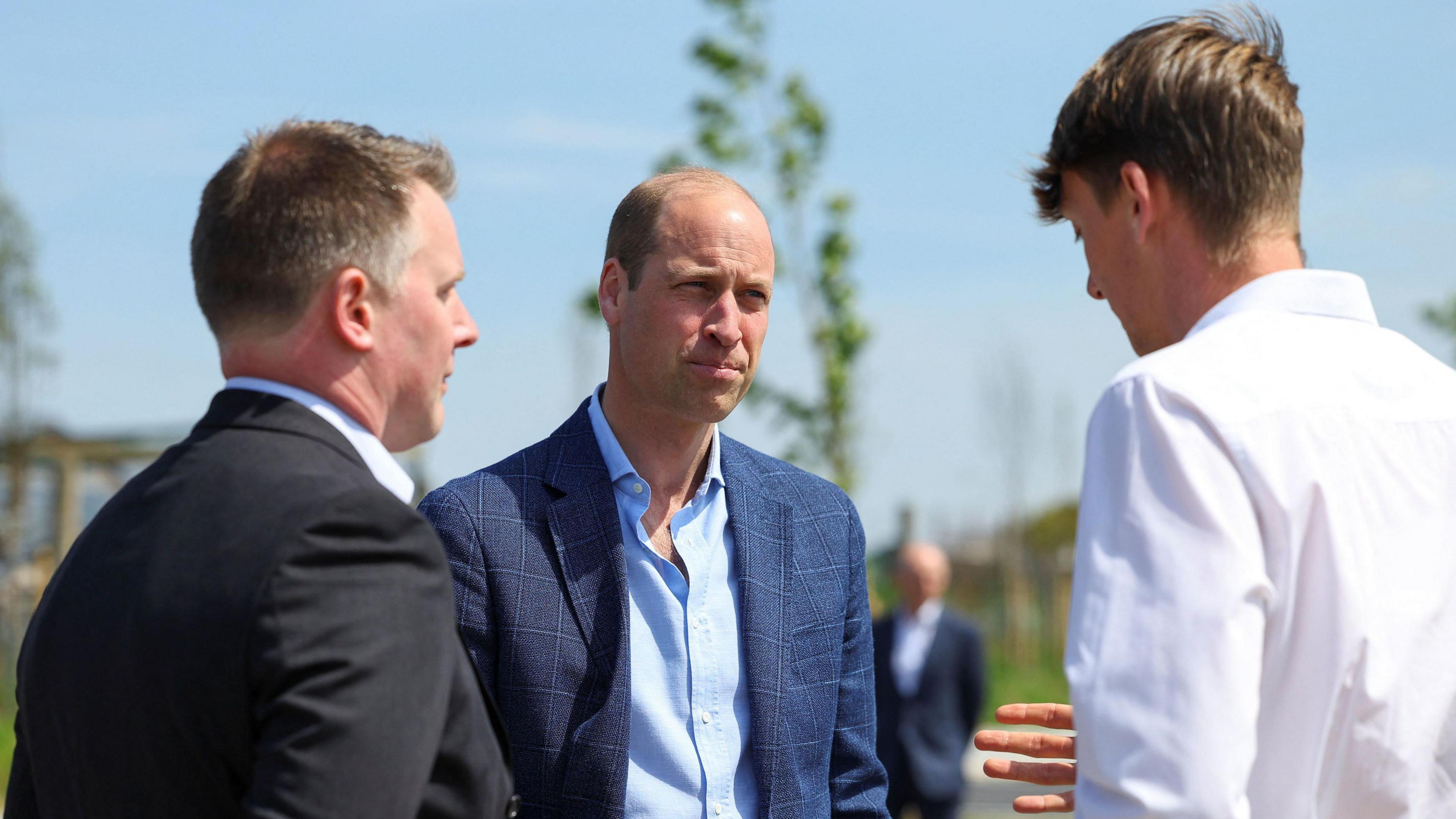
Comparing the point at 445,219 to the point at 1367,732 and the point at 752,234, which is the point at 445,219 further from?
the point at 1367,732

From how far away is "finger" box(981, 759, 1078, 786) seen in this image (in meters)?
2.10

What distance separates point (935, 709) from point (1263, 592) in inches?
269

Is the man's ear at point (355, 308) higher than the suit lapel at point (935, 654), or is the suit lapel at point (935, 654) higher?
the man's ear at point (355, 308)

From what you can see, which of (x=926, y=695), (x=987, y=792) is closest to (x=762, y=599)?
(x=926, y=695)

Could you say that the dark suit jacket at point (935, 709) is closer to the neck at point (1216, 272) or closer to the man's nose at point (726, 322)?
the man's nose at point (726, 322)

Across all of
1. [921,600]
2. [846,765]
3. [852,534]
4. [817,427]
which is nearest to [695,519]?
[852,534]

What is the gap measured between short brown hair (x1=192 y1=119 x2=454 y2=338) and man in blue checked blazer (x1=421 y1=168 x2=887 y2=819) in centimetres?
103

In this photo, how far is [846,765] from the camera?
9.93 ft

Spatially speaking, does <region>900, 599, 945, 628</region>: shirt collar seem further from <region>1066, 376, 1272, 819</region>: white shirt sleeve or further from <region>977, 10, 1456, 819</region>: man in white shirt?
<region>1066, 376, 1272, 819</region>: white shirt sleeve

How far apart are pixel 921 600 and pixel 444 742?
23.8ft

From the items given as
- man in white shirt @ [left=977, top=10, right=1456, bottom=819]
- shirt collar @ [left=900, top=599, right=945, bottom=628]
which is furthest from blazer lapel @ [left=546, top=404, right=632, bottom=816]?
shirt collar @ [left=900, top=599, right=945, bottom=628]

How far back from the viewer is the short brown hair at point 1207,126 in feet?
6.00

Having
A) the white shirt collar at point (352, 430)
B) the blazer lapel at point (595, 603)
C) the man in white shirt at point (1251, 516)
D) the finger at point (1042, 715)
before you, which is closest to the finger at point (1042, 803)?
the finger at point (1042, 715)

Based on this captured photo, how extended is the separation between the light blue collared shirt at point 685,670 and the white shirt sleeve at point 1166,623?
120 centimetres
